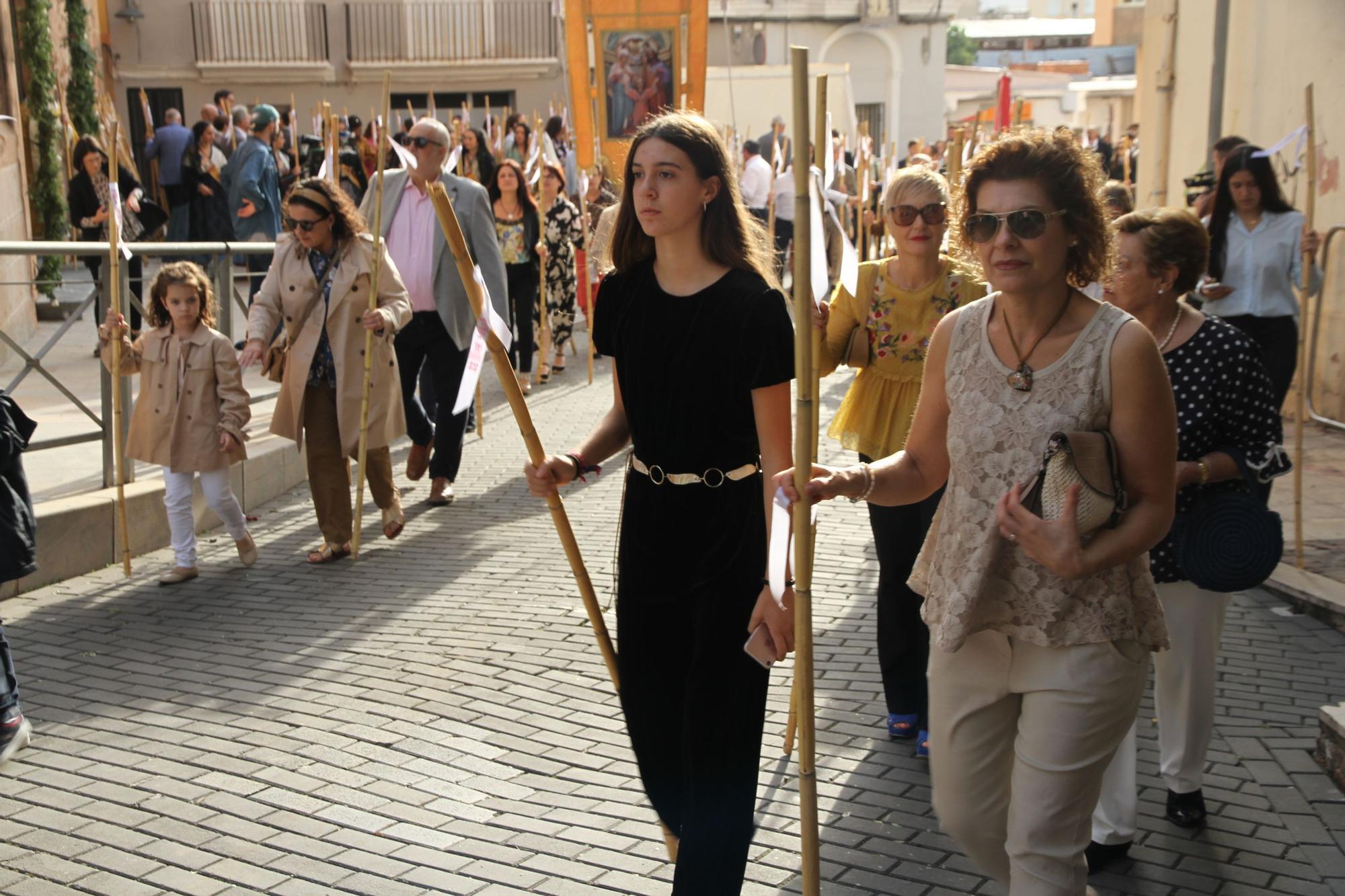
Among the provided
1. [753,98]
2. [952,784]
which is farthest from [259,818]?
[753,98]

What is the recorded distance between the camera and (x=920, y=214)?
5.08 metres

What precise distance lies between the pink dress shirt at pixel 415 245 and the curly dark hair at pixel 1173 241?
544cm

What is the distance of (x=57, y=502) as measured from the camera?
302 inches

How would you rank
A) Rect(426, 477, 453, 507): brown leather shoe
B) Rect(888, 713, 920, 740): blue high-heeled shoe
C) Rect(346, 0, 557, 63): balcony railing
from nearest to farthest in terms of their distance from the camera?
Rect(888, 713, 920, 740): blue high-heeled shoe < Rect(426, 477, 453, 507): brown leather shoe < Rect(346, 0, 557, 63): balcony railing

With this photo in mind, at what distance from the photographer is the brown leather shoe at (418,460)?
9.61 metres

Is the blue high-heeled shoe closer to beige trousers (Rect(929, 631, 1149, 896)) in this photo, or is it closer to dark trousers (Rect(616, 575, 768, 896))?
dark trousers (Rect(616, 575, 768, 896))

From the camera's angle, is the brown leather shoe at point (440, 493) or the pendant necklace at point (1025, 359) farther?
the brown leather shoe at point (440, 493)

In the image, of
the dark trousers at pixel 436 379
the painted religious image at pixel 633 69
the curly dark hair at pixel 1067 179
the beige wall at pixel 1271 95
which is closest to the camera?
the curly dark hair at pixel 1067 179

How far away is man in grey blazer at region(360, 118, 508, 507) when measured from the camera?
353 inches

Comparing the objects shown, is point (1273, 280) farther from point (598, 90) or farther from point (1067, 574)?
point (598, 90)

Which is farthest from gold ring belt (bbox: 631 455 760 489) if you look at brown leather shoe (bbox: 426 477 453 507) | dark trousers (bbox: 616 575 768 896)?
brown leather shoe (bbox: 426 477 453 507)

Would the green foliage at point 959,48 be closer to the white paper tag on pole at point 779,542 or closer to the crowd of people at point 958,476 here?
the crowd of people at point 958,476

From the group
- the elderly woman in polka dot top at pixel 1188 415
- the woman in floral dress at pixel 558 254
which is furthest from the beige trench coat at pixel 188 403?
the woman in floral dress at pixel 558 254

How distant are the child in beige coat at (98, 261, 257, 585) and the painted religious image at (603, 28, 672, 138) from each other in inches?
337
